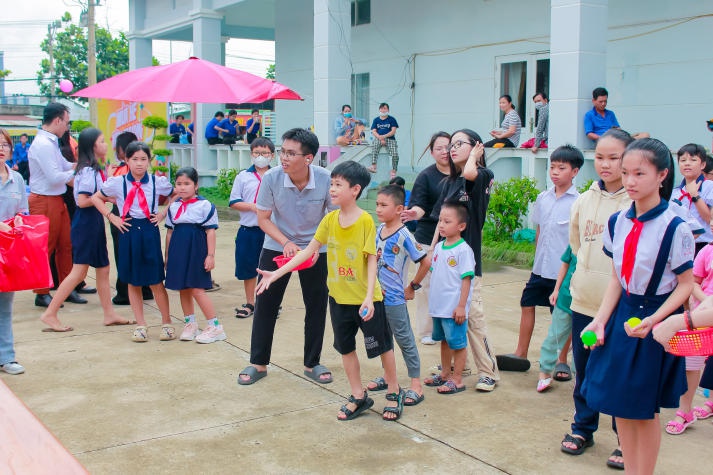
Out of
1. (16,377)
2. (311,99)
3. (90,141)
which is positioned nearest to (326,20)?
(311,99)

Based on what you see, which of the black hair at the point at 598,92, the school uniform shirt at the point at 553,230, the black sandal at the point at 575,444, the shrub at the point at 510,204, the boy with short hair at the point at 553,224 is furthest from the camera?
the shrub at the point at 510,204

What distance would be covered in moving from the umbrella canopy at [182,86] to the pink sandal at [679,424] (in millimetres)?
5547

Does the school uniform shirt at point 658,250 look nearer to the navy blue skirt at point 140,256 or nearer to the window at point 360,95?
the navy blue skirt at point 140,256

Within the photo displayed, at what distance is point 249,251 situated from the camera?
726 centimetres

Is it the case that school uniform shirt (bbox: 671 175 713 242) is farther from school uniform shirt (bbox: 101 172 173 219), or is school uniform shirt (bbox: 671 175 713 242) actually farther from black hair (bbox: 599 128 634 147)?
school uniform shirt (bbox: 101 172 173 219)

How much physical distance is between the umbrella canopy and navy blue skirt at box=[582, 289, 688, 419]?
5.87 meters

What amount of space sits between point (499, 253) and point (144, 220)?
5.23 meters

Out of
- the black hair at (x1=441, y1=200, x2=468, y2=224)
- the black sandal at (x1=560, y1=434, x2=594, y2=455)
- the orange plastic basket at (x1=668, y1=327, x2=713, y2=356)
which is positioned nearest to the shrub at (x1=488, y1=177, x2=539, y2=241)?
the black hair at (x1=441, y1=200, x2=468, y2=224)

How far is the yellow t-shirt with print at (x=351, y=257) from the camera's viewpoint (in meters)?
4.52

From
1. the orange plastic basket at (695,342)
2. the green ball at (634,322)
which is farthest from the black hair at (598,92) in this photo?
the orange plastic basket at (695,342)

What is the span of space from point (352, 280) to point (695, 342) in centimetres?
218

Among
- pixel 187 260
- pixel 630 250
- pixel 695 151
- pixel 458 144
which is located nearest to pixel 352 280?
pixel 458 144

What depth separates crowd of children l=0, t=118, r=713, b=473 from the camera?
3188mm

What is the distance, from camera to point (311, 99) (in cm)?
1986
